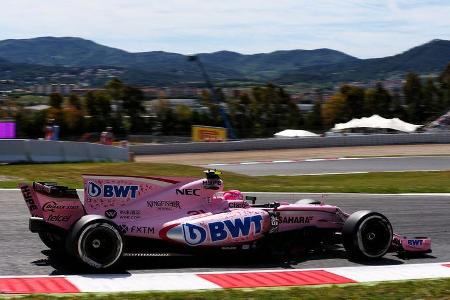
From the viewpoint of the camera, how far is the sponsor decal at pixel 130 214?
915 cm

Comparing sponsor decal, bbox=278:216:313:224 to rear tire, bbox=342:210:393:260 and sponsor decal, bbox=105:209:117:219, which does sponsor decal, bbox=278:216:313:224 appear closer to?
rear tire, bbox=342:210:393:260

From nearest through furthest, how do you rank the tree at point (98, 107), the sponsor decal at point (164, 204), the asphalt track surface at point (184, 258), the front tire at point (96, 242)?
the front tire at point (96, 242) < the asphalt track surface at point (184, 258) < the sponsor decal at point (164, 204) < the tree at point (98, 107)

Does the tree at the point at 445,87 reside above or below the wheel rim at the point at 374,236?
above

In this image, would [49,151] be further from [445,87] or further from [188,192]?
[445,87]

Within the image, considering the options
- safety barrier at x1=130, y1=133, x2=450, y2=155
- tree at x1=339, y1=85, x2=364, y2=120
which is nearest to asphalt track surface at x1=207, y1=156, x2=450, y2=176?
safety barrier at x1=130, y1=133, x2=450, y2=155

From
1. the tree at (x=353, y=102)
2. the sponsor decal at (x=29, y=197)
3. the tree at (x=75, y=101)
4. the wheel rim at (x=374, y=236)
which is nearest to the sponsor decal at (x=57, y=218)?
the sponsor decal at (x=29, y=197)

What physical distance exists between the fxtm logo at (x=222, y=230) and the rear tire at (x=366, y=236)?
1.38m

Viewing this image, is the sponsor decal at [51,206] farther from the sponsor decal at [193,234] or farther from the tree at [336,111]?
the tree at [336,111]

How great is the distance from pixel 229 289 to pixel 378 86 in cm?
10599

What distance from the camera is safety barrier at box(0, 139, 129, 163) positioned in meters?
24.7

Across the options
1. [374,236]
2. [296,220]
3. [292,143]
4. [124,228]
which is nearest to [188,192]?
[124,228]

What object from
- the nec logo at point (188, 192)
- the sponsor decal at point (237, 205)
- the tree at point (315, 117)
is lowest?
the sponsor decal at point (237, 205)

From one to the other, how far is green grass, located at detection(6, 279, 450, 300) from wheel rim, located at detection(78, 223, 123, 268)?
1139mm

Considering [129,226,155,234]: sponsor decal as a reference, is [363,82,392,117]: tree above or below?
above
